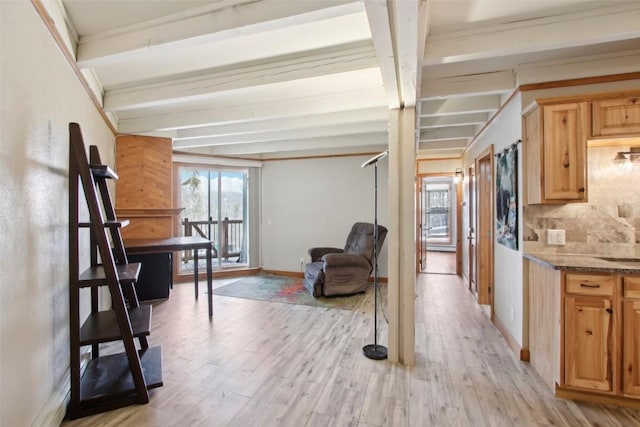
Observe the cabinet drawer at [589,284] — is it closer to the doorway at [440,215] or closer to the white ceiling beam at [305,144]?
the white ceiling beam at [305,144]

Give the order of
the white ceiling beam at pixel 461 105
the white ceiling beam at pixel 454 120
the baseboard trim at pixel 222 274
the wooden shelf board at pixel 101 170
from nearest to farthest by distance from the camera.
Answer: the wooden shelf board at pixel 101 170
the white ceiling beam at pixel 461 105
the white ceiling beam at pixel 454 120
the baseboard trim at pixel 222 274

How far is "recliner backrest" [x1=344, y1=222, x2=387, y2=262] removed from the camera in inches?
187

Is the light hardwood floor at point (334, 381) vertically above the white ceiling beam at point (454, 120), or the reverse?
the white ceiling beam at point (454, 120)

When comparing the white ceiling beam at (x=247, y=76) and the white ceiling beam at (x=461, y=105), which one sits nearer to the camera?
the white ceiling beam at (x=247, y=76)

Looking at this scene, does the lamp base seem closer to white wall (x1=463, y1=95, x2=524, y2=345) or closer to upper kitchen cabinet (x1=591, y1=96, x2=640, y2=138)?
white wall (x1=463, y1=95, x2=524, y2=345)

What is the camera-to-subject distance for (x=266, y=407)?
2.05 meters

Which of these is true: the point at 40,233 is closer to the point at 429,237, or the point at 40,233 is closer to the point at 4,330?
the point at 4,330

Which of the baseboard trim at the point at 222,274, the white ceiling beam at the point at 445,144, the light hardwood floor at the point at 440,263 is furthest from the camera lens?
the light hardwood floor at the point at 440,263

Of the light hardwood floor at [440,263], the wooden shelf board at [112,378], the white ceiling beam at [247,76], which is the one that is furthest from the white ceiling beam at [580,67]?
the light hardwood floor at [440,263]

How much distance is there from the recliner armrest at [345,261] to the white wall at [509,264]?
173 cm

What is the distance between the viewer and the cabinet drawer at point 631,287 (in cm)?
197

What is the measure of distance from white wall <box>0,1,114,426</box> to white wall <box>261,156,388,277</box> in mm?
4106

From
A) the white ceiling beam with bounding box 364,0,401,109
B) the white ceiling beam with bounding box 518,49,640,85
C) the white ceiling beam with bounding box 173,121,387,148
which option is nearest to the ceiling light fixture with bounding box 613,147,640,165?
the white ceiling beam with bounding box 518,49,640,85

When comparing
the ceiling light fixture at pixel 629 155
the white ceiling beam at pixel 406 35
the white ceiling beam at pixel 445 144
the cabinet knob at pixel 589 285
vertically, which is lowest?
the cabinet knob at pixel 589 285
